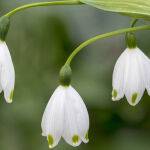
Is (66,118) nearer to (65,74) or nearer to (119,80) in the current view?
(65,74)

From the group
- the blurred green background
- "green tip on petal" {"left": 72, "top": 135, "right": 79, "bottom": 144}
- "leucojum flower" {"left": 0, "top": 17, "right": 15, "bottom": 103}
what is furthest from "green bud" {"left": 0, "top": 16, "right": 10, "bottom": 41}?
the blurred green background

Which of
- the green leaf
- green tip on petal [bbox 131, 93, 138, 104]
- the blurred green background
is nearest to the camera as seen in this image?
the green leaf

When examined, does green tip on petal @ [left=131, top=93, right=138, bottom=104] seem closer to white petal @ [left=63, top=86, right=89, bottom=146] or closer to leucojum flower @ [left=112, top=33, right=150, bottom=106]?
leucojum flower @ [left=112, top=33, right=150, bottom=106]

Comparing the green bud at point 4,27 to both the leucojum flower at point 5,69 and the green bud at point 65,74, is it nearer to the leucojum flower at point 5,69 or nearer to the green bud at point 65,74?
the leucojum flower at point 5,69

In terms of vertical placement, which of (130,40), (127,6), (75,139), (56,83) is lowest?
(56,83)

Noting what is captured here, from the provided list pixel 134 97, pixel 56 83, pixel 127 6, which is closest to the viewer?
pixel 127 6

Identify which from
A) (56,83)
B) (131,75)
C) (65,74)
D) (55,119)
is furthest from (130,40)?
(56,83)

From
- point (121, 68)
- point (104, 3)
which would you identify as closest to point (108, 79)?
point (121, 68)

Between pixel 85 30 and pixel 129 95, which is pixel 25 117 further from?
pixel 129 95
